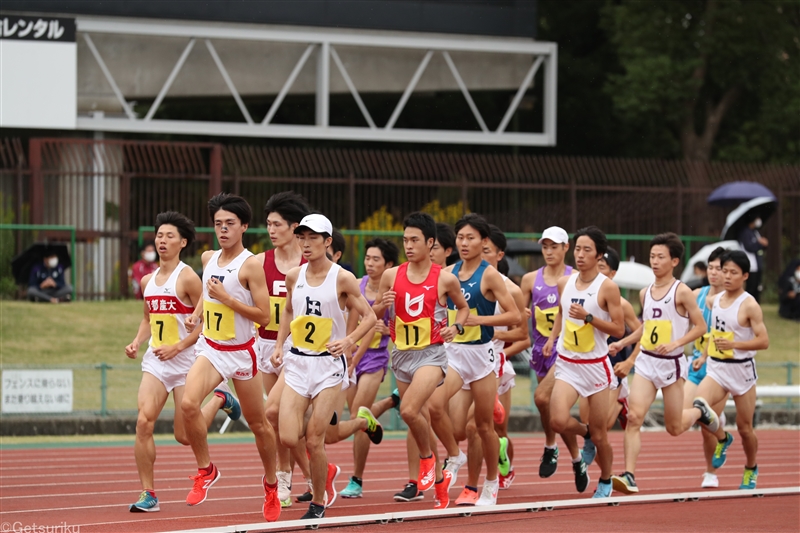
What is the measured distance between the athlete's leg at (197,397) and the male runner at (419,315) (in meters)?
1.52

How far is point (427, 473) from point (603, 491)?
156 cm

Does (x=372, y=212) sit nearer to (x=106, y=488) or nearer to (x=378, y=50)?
(x=378, y=50)

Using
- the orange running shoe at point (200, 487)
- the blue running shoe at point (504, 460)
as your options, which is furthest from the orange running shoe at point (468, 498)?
the orange running shoe at point (200, 487)

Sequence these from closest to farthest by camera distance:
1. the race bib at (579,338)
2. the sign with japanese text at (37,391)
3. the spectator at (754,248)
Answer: the race bib at (579,338), the sign with japanese text at (37,391), the spectator at (754,248)

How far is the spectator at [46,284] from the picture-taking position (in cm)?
2430

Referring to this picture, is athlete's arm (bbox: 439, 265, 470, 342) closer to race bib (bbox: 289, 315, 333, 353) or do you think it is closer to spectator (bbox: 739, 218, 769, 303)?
race bib (bbox: 289, 315, 333, 353)

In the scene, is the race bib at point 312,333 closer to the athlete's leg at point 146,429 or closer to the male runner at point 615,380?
the athlete's leg at point 146,429

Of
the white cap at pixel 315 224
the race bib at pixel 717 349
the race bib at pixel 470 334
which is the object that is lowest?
the race bib at pixel 717 349

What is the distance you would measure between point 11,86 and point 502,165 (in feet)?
33.1

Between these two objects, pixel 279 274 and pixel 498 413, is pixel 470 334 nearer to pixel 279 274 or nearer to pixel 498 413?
pixel 498 413

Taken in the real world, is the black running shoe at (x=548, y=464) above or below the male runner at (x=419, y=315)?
below

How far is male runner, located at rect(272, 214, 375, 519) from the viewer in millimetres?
9414

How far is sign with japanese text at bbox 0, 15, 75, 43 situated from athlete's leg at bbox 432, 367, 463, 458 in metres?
17.6

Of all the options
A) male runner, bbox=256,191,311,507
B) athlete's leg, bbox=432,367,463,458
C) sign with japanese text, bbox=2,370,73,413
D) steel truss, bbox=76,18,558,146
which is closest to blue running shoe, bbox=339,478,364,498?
male runner, bbox=256,191,311,507
